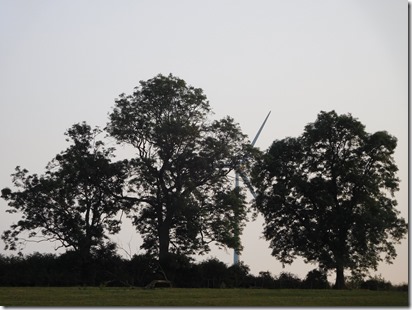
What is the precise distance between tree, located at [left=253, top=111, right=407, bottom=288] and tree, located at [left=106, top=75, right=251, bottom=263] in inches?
123

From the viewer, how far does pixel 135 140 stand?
1925 inches

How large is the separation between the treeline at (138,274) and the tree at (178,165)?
1593 mm

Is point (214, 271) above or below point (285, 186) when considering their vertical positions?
below

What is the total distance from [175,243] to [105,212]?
5249 millimetres

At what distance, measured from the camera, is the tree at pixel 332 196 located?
46531mm

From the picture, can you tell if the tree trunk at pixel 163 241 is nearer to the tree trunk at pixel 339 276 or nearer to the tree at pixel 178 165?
the tree at pixel 178 165

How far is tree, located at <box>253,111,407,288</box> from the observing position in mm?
46531

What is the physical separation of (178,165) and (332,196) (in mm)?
9943

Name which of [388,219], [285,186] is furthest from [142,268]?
[388,219]

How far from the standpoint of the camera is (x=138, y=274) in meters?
44.8

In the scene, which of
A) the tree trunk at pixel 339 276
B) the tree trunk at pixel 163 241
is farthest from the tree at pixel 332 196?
the tree trunk at pixel 163 241

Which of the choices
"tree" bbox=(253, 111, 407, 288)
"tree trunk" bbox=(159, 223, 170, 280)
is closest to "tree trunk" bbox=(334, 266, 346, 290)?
"tree" bbox=(253, 111, 407, 288)

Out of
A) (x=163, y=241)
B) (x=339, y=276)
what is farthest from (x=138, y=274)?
(x=339, y=276)

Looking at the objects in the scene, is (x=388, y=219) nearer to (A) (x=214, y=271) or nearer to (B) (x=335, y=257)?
(B) (x=335, y=257)
